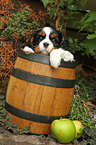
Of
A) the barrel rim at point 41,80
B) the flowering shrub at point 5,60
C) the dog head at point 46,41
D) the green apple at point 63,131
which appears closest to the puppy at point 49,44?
the dog head at point 46,41

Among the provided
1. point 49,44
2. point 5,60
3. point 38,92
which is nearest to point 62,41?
point 49,44

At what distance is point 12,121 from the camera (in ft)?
7.21

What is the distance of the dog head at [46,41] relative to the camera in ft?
7.50

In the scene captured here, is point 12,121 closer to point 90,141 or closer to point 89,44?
point 90,141

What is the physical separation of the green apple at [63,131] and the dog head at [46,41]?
0.85 meters

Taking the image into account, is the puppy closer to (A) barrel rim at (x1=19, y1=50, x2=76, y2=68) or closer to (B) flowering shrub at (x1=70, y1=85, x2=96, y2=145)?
(A) barrel rim at (x1=19, y1=50, x2=76, y2=68)

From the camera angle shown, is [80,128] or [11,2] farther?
[11,2]

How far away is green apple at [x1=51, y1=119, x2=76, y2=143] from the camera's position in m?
2.00

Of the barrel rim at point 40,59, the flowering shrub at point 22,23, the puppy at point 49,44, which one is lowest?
the barrel rim at point 40,59

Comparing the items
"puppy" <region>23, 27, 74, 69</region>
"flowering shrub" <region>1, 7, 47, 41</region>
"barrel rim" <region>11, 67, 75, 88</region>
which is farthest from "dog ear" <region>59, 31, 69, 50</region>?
"flowering shrub" <region>1, 7, 47, 41</region>

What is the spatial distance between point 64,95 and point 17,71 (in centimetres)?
61

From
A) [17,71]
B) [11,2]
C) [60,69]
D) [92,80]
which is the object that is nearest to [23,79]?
[17,71]

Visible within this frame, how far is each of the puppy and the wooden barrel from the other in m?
0.09

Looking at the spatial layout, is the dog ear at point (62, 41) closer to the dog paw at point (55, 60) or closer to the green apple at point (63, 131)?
the dog paw at point (55, 60)
